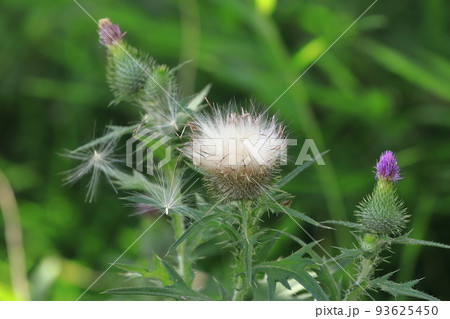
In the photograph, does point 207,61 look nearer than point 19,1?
Yes

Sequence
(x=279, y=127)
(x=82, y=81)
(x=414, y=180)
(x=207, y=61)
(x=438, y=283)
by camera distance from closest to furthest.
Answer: (x=279, y=127) < (x=438, y=283) < (x=414, y=180) < (x=207, y=61) < (x=82, y=81)

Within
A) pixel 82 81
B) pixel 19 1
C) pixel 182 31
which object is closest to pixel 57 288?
pixel 82 81

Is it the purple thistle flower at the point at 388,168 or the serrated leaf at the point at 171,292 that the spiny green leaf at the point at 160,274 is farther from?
the purple thistle flower at the point at 388,168

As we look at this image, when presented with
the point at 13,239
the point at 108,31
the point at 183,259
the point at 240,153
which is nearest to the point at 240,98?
the point at 13,239

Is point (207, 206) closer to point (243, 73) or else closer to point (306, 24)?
point (243, 73)

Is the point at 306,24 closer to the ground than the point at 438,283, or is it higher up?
higher up

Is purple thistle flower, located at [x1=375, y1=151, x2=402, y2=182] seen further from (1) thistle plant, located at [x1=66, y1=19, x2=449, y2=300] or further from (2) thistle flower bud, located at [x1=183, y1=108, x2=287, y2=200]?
(2) thistle flower bud, located at [x1=183, y1=108, x2=287, y2=200]

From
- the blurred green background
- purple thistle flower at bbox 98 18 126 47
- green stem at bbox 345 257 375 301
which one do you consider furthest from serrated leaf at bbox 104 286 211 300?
the blurred green background
